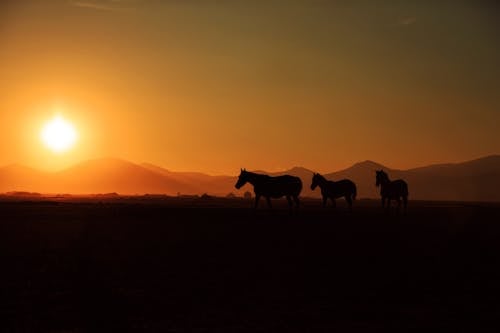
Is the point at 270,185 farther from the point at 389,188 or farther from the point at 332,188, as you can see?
the point at 389,188

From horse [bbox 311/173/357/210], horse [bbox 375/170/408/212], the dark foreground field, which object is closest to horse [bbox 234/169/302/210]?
horse [bbox 311/173/357/210]

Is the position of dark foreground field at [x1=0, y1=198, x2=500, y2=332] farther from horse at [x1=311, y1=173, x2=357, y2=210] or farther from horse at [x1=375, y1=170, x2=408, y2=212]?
horse at [x1=311, y1=173, x2=357, y2=210]

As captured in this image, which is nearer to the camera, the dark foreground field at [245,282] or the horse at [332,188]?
the dark foreground field at [245,282]

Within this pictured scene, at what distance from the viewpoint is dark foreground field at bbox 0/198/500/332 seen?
31.9 feet

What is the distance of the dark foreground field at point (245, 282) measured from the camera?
31.9 feet

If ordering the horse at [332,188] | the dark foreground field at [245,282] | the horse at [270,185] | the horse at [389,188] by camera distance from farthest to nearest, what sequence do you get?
the horse at [332,188], the horse at [389,188], the horse at [270,185], the dark foreground field at [245,282]

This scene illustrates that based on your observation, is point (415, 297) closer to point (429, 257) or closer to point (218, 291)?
point (218, 291)

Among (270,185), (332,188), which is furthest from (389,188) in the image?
(270,185)

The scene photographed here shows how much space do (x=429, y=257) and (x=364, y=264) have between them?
273 centimetres

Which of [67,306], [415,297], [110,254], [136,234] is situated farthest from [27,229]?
[415,297]

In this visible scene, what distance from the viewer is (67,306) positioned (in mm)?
10664

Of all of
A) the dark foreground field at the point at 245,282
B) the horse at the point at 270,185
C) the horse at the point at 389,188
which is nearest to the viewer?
the dark foreground field at the point at 245,282

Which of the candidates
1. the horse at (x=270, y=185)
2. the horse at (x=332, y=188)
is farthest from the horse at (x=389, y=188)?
the horse at (x=270, y=185)

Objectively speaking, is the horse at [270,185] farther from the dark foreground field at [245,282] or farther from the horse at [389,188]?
the dark foreground field at [245,282]
